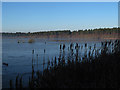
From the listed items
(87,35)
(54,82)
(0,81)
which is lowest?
(0,81)

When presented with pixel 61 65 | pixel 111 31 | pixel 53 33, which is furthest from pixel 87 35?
pixel 61 65

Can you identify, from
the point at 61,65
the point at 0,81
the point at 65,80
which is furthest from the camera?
the point at 61,65

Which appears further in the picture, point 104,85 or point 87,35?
point 87,35

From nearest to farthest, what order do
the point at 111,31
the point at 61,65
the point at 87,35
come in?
the point at 61,65 < the point at 111,31 < the point at 87,35

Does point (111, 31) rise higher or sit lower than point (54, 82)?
higher

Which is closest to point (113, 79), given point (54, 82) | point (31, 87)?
point (54, 82)

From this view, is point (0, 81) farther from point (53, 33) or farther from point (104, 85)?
point (53, 33)

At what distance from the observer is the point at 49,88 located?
5.32m

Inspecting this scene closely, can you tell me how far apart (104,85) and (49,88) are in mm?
1839

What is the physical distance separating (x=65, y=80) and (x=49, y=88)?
0.72 metres

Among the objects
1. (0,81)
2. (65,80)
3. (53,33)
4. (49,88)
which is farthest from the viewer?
(53,33)

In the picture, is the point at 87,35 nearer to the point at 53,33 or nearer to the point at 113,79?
the point at 53,33

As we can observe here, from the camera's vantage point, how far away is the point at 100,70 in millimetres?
6805

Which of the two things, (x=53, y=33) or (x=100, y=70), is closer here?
(x=100, y=70)
